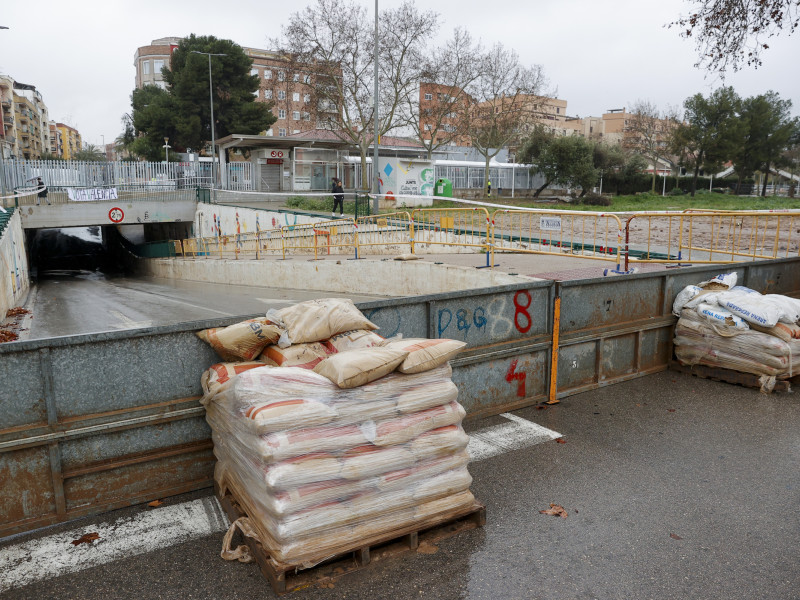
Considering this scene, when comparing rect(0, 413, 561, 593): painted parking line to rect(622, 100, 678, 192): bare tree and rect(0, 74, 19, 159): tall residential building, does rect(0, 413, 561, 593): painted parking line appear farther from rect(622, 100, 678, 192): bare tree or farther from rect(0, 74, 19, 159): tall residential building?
rect(0, 74, 19, 159): tall residential building

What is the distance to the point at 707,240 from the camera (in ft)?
46.5

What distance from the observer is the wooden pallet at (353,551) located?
3.15 meters

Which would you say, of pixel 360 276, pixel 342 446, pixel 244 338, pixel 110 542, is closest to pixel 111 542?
pixel 110 542

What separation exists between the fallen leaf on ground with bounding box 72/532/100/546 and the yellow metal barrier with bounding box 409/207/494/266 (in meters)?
10.5

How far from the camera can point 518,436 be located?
531cm

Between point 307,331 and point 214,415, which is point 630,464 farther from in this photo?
point 214,415

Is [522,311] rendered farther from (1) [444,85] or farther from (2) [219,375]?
Answer: (1) [444,85]

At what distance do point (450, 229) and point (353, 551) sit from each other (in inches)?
470

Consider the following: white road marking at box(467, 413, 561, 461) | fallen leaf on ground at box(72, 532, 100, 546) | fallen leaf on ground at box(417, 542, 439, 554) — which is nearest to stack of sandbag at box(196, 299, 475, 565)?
fallen leaf on ground at box(417, 542, 439, 554)

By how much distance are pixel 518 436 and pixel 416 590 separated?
2360 millimetres

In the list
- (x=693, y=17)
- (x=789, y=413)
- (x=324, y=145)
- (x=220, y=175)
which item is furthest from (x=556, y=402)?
(x=220, y=175)

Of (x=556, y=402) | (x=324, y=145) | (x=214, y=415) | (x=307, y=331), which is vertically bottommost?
(x=556, y=402)

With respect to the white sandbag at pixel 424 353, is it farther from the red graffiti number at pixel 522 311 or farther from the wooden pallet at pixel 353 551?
the red graffiti number at pixel 522 311

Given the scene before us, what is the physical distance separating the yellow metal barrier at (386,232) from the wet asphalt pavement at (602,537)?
10.4 meters
